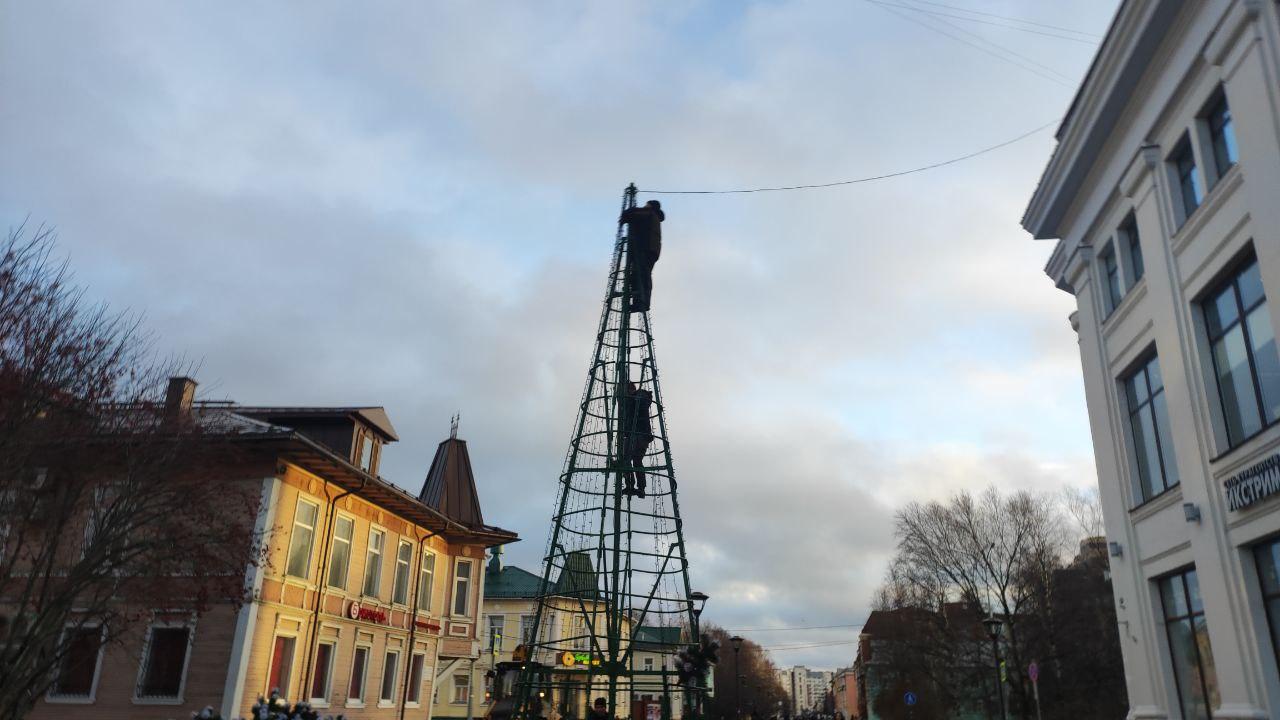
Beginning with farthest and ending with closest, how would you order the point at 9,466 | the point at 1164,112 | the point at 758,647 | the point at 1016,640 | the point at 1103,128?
the point at 758,647 → the point at 1016,640 → the point at 1103,128 → the point at 1164,112 → the point at 9,466

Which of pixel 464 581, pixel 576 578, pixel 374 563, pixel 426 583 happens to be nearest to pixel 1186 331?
pixel 576 578

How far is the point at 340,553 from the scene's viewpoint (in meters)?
27.1

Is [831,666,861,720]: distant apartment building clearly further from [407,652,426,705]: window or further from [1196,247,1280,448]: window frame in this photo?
[1196,247,1280,448]: window frame

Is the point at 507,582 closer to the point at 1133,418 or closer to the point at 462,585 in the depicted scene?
the point at 462,585

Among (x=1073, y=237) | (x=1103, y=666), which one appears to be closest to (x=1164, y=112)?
(x=1073, y=237)

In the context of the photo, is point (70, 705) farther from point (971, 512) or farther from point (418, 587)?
point (971, 512)

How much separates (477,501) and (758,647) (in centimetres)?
13517

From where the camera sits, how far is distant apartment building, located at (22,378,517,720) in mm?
22047

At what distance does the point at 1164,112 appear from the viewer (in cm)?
1562

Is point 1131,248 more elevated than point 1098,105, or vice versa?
point 1098,105

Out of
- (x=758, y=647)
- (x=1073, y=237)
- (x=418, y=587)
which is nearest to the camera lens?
(x=1073, y=237)

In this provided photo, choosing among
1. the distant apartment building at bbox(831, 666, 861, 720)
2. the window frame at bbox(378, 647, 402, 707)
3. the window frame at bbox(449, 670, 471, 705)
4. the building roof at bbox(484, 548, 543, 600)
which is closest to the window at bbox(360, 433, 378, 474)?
the window frame at bbox(378, 647, 402, 707)

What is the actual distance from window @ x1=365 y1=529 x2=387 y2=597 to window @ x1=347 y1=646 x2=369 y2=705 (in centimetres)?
185

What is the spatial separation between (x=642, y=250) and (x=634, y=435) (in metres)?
6.59
